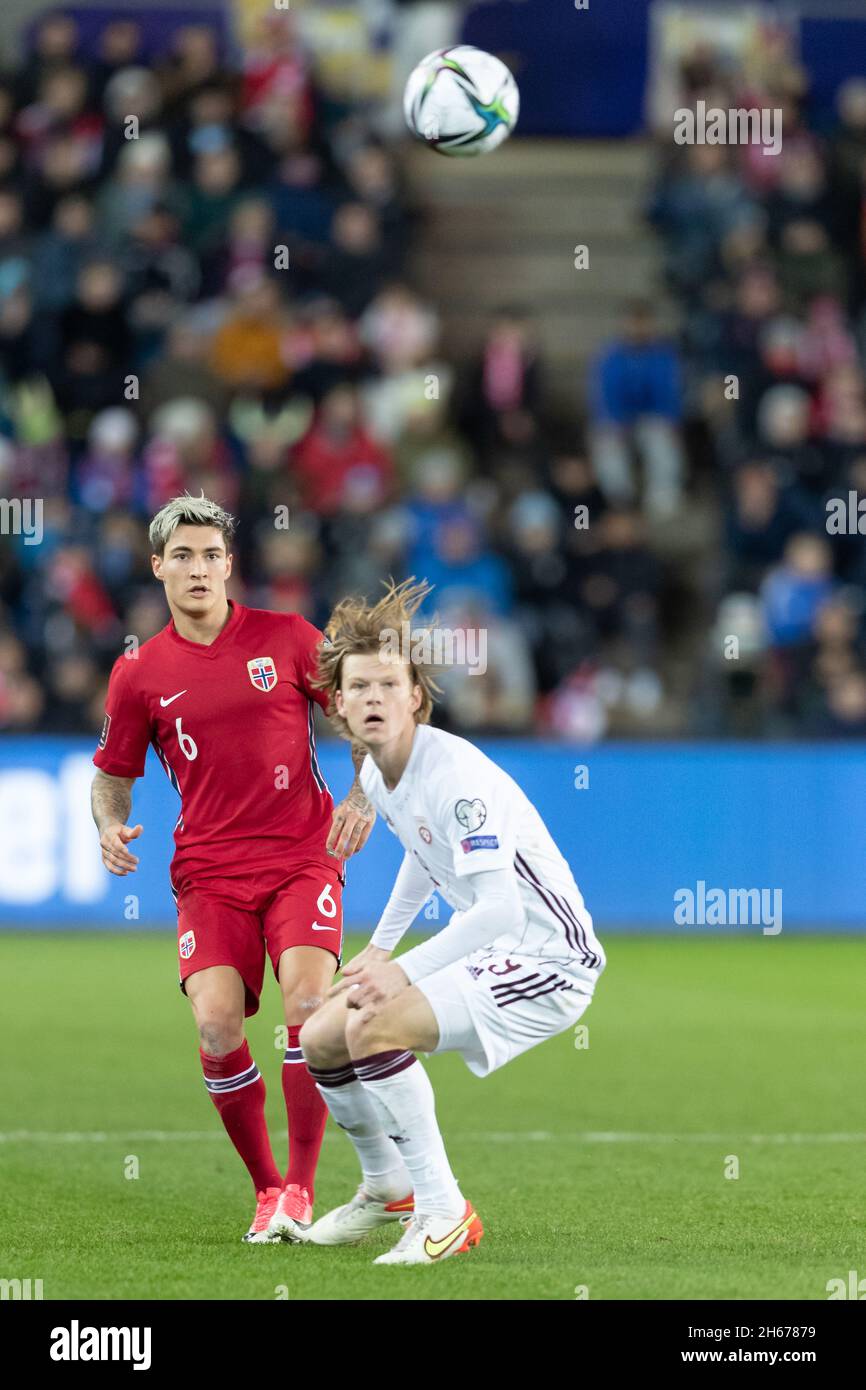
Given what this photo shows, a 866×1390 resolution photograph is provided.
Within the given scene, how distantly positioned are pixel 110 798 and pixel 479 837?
1.52 meters

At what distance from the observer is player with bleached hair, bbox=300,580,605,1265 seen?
582 cm

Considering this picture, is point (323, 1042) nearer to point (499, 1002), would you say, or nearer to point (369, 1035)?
point (369, 1035)

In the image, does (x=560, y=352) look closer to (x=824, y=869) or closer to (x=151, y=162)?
(x=151, y=162)

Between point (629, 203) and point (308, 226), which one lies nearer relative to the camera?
point (308, 226)

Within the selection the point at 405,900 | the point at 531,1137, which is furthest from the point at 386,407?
the point at 405,900

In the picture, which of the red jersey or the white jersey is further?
the red jersey

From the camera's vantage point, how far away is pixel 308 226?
1844cm

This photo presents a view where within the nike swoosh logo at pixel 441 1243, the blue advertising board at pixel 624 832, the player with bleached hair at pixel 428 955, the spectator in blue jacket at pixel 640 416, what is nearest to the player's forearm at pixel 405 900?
the player with bleached hair at pixel 428 955

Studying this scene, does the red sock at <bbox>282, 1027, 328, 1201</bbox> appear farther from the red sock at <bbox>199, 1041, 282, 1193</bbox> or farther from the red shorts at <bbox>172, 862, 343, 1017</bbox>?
the red shorts at <bbox>172, 862, 343, 1017</bbox>

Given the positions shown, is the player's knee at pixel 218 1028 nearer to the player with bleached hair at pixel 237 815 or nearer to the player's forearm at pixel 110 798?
the player with bleached hair at pixel 237 815

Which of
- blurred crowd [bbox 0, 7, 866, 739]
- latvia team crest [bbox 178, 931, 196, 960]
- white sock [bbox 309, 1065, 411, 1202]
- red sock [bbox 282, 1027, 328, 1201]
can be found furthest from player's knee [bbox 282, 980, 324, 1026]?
blurred crowd [bbox 0, 7, 866, 739]

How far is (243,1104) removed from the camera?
650 cm
